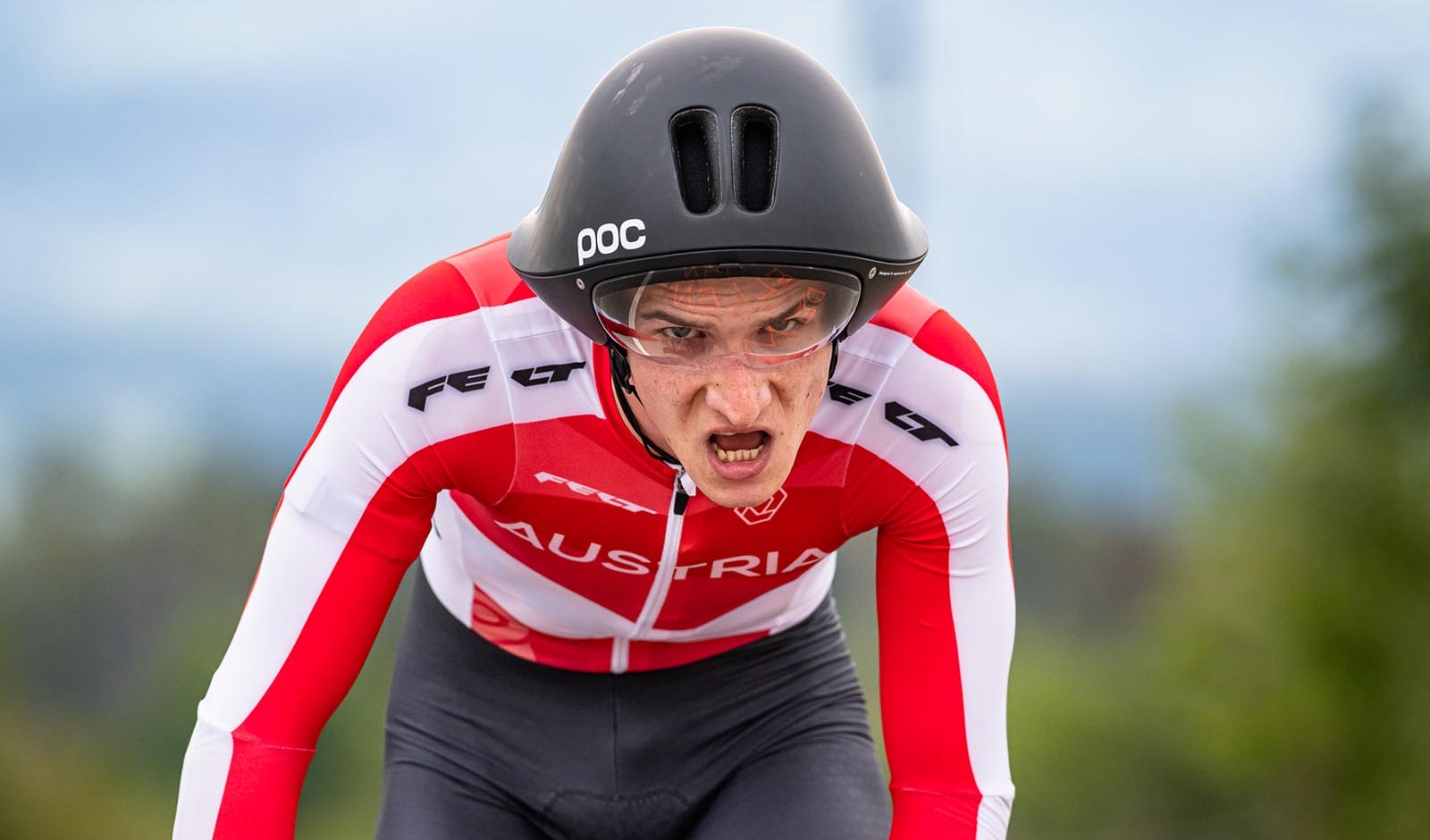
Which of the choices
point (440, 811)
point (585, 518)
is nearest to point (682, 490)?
point (585, 518)

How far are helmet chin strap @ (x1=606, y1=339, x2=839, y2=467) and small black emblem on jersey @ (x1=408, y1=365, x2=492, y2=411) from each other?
0.64ft

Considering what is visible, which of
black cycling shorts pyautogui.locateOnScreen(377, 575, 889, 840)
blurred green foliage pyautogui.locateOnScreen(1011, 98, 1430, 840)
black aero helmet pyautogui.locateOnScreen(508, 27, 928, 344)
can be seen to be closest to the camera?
black aero helmet pyautogui.locateOnScreen(508, 27, 928, 344)

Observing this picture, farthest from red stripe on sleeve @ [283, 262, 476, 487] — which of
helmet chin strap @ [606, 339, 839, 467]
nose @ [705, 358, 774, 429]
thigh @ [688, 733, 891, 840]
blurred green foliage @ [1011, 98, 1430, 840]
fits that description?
blurred green foliage @ [1011, 98, 1430, 840]

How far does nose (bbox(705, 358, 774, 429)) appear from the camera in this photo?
2.17 m

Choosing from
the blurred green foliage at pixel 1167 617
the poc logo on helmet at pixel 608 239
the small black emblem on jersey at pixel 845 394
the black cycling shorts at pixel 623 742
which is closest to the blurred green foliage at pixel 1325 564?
the blurred green foliage at pixel 1167 617

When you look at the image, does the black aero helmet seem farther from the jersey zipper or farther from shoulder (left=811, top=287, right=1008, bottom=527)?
the jersey zipper

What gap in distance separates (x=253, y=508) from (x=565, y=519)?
86.1ft

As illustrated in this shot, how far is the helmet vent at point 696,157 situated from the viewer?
2.21 m

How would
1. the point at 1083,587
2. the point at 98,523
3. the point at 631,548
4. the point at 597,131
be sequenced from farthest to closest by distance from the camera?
the point at 1083,587
the point at 98,523
the point at 631,548
the point at 597,131

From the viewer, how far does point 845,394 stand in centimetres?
249

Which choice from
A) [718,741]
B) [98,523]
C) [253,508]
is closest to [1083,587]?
[253,508]

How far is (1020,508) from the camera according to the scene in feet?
89.1

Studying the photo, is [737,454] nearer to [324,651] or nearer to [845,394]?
[845,394]

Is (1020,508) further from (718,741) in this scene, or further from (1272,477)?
(718,741)
